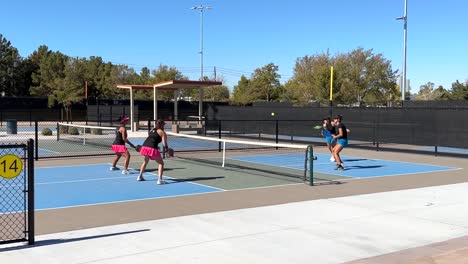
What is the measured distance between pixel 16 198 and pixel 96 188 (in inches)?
80.5

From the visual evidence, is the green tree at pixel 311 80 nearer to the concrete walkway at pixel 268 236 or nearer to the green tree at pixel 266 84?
the green tree at pixel 266 84

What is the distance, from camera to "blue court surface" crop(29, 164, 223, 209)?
37.1 ft

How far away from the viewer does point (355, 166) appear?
18.2m

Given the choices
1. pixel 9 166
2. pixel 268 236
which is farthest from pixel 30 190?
pixel 268 236

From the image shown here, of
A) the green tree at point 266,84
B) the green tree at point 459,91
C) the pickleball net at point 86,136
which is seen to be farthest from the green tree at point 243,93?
the pickleball net at point 86,136

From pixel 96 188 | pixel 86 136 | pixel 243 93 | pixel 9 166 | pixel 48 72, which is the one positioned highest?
pixel 48 72

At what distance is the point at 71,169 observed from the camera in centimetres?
1677

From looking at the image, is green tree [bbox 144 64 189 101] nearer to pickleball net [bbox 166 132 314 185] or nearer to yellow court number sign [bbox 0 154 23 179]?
pickleball net [bbox 166 132 314 185]

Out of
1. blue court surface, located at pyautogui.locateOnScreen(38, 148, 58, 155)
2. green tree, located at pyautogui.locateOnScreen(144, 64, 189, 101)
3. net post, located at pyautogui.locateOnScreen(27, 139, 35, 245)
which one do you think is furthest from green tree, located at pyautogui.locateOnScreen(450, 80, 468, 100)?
net post, located at pyautogui.locateOnScreen(27, 139, 35, 245)

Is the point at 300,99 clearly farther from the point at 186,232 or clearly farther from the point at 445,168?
the point at 186,232

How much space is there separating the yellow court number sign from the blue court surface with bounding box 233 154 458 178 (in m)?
10.4

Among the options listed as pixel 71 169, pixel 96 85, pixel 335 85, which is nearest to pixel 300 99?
pixel 335 85

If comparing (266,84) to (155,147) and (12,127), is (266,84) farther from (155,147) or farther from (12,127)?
(155,147)

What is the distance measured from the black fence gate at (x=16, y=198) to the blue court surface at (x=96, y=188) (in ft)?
1.76
